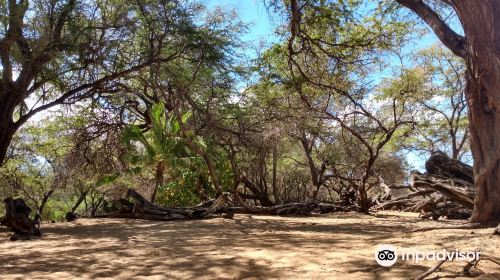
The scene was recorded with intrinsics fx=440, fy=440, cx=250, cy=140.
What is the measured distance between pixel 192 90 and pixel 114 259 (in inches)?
309

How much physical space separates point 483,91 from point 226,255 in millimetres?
3492

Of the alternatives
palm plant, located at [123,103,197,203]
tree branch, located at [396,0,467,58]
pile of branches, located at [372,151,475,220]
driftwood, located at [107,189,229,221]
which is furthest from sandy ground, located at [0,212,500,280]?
palm plant, located at [123,103,197,203]

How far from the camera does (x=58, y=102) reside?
30.9ft

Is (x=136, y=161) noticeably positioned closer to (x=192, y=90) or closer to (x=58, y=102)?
(x=192, y=90)

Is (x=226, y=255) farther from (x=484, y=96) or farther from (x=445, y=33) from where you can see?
(x=445, y=33)

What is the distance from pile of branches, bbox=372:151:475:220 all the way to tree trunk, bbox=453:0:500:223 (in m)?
1.02

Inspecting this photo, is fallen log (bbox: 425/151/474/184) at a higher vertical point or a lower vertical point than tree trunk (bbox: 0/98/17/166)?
lower

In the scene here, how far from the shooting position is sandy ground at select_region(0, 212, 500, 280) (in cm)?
356

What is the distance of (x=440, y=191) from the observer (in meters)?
6.57

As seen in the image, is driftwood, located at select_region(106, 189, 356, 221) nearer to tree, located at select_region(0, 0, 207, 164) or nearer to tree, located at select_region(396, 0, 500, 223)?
tree, located at select_region(0, 0, 207, 164)

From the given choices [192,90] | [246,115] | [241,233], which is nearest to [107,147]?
[192,90]

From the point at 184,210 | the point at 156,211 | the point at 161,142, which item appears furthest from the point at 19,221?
the point at 161,142

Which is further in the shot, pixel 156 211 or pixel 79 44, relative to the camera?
pixel 156 211

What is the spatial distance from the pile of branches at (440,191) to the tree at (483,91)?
1026mm
